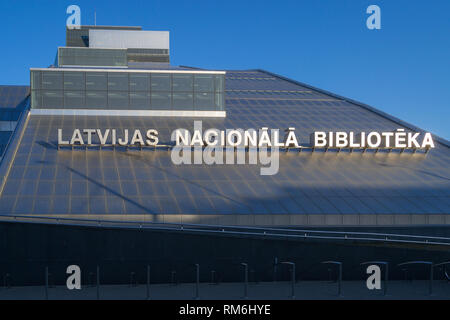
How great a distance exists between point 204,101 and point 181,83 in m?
3.09

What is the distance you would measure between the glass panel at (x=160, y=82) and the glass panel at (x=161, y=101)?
23.1 inches

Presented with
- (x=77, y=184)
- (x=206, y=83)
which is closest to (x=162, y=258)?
(x=77, y=184)

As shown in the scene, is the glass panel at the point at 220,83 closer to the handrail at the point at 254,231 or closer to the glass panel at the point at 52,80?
the glass panel at the point at 52,80

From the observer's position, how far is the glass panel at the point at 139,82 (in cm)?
6208

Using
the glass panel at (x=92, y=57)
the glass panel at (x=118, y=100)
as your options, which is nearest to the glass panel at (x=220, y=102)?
the glass panel at (x=118, y=100)

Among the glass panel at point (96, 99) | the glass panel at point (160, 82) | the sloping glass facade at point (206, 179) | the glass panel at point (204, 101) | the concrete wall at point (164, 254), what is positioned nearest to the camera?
the concrete wall at point (164, 254)

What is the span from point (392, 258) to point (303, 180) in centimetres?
1022

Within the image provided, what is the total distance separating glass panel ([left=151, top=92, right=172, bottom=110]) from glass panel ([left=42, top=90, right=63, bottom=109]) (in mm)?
8981

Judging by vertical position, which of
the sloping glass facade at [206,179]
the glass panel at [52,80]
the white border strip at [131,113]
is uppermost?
the glass panel at [52,80]

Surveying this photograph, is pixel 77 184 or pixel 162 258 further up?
pixel 77 184

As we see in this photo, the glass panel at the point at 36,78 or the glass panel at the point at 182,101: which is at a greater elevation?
the glass panel at the point at 36,78

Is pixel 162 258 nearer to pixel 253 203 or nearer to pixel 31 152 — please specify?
pixel 253 203

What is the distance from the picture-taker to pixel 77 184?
42.5 metres

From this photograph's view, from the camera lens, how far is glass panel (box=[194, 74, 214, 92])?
63.3m
